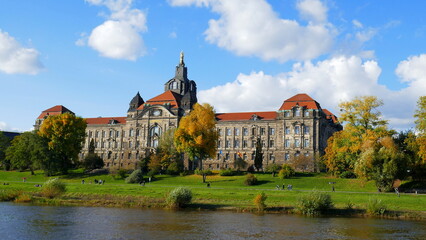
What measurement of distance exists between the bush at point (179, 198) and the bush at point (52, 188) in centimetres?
1483

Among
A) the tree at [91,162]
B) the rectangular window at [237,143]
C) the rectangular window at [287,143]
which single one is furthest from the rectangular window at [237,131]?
the tree at [91,162]

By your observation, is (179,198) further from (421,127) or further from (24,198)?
(421,127)

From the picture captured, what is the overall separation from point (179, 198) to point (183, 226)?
1229 centimetres

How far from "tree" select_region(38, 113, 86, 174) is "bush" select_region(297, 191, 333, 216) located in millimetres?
59237

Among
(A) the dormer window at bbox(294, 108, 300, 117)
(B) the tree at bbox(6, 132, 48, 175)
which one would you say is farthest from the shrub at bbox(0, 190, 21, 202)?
(A) the dormer window at bbox(294, 108, 300, 117)

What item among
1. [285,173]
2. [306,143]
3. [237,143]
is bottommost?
[285,173]

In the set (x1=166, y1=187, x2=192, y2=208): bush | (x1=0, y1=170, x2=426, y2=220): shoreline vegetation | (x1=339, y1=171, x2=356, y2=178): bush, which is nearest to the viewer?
(x1=0, y1=170, x2=426, y2=220): shoreline vegetation

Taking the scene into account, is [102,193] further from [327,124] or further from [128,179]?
[327,124]

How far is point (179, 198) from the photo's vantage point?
4797cm

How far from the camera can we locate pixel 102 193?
58.9m

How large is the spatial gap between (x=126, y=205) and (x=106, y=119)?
82.5 metres

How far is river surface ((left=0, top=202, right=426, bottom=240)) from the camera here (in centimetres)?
3209

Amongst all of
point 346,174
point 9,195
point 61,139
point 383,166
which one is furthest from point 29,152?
point 383,166

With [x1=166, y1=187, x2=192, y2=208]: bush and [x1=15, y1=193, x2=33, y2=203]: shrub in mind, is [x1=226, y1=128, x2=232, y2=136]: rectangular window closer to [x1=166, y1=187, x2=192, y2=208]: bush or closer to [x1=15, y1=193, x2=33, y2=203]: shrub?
[x1=166, y1=187, x2=192, y2=208]: bush
